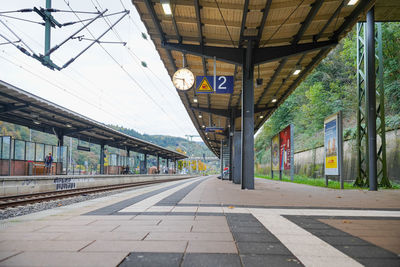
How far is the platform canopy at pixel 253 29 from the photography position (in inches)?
335

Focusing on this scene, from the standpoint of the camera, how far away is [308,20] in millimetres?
9102

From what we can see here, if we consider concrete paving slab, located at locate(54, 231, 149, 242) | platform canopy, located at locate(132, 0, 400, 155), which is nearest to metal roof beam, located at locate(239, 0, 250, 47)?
platform canopy, located at locate(132, 0, 400, 155)

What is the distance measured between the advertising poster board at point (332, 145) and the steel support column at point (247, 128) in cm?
332

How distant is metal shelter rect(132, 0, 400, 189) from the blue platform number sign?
0.73 m

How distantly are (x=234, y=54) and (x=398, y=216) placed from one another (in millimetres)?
7965

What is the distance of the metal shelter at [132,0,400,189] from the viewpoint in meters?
8.54

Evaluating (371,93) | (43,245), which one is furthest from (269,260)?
(371,93)

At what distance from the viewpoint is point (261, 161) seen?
45250 mm

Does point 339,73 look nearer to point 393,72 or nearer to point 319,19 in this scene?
point 393,72

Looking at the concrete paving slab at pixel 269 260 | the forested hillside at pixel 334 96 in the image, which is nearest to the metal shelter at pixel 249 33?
the forested hillside at pixel 334 96

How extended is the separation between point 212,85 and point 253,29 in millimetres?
2436

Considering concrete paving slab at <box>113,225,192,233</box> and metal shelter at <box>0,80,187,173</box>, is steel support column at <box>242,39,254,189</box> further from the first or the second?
metal shelter at <box>0,80,187,173</box>

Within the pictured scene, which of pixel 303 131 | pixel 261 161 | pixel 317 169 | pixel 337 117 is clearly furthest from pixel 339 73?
pixel 337 117

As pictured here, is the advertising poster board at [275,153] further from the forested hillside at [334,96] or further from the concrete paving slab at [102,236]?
the concrete paving slab at [102,236]
